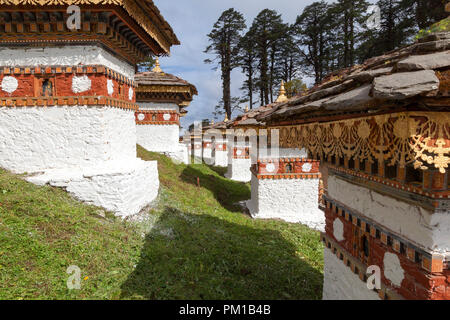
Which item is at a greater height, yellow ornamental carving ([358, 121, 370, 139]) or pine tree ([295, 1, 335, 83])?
pine tree ([295, 1, 335, 83])

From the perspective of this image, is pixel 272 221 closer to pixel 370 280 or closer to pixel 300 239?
pixel 300 239

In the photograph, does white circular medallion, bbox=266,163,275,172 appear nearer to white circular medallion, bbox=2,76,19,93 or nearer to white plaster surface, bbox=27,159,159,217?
white plaster surface, bbox=27,159,159,217

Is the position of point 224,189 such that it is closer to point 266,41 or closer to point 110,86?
point 110,86

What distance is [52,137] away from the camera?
5.83 m

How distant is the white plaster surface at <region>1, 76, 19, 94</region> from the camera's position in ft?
18.5

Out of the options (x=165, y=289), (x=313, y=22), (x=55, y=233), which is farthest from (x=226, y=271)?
(x=313, y=22)

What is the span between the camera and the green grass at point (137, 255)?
12.0 feet

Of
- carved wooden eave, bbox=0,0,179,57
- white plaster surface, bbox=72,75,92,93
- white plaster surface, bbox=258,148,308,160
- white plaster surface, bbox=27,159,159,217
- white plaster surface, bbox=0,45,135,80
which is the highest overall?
carved wooden eave, bbox=0,0,179,57

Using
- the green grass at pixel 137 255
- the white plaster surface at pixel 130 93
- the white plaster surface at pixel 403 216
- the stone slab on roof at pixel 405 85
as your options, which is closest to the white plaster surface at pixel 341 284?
the white plaster surface at pixel 403 216

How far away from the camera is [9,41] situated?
5578 mm

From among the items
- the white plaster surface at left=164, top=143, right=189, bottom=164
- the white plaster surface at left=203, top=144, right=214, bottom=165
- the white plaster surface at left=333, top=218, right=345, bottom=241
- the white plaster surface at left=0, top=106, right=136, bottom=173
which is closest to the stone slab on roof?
the white plaster surface at left=333, top=218, right=345, bottom=241

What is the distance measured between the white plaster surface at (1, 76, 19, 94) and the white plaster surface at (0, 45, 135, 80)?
0.30 m

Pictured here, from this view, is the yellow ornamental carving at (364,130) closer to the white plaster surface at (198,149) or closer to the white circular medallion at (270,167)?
the white circular medallion at (270,167)

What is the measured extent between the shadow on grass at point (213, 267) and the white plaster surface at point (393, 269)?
229 centimetres
